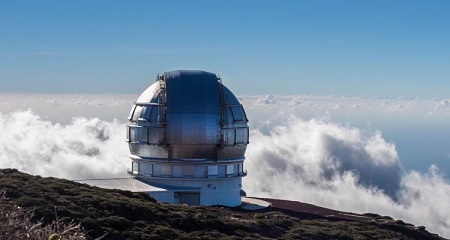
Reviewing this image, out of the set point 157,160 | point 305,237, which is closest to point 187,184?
point 157,160

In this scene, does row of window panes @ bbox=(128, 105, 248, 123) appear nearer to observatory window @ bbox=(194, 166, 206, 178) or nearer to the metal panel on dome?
the metal panel on dome

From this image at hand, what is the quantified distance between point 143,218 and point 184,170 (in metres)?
11.9

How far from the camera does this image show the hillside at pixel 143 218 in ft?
74.1

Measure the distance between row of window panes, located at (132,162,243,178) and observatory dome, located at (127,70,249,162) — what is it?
42 cm

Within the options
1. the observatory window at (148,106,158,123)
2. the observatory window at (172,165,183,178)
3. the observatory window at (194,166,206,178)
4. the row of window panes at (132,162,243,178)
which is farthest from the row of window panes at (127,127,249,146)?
the observatory window at (194,166,206,178)

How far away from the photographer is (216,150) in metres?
37.5

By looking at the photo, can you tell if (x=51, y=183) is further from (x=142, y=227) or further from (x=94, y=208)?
(x=142, y=227)

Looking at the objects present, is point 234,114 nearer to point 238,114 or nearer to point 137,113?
point 238,114

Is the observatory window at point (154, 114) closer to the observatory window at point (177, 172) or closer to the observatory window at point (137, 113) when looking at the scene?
the observatory window at point (137, 113)

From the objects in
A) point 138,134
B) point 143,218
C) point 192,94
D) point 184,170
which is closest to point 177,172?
point 184,170

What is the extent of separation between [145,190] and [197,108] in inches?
198

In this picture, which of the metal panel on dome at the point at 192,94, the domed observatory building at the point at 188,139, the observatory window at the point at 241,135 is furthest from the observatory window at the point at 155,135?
the observatory window at the point at 241,135

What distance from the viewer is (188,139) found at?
3684 cm

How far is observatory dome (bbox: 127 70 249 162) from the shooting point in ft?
121
